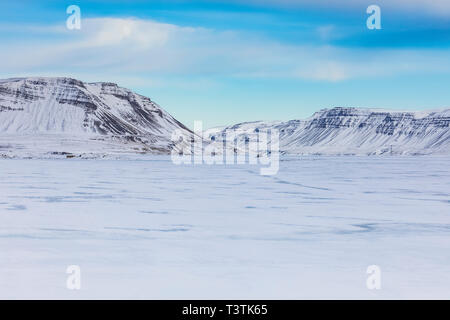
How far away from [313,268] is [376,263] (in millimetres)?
1201

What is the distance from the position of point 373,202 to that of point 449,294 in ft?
47.2

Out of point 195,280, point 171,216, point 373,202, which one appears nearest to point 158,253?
point 195,280

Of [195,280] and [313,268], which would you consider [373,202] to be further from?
[195,280]

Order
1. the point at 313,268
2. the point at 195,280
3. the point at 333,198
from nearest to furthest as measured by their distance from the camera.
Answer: the point at 195,280 < the point at 313,268 < the point at 333,198

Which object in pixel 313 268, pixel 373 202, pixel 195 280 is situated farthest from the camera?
pixel 373 202

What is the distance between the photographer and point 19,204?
2092 cm

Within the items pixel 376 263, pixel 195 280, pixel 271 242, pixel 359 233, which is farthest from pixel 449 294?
pixel 359 233

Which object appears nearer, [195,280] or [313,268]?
[195,280]

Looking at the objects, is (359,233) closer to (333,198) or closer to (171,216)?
(171,216)

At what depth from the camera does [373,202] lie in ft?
74.6

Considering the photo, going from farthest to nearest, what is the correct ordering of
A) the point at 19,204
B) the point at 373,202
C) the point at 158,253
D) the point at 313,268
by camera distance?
the point at 373,202
the point at 19,204
the point at 158,253
the point at 313,268
